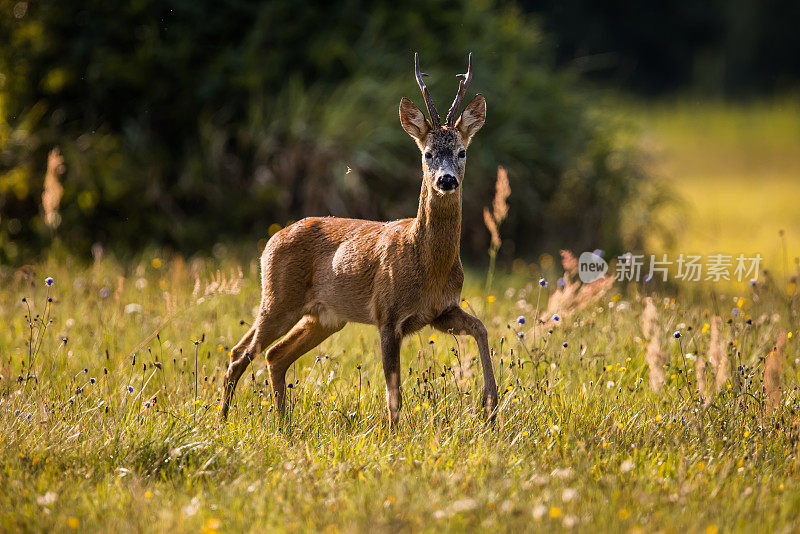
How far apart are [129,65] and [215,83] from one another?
0.84 metres

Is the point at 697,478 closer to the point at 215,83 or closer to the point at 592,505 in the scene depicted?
the point at 592,505

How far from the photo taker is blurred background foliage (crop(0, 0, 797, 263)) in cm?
954

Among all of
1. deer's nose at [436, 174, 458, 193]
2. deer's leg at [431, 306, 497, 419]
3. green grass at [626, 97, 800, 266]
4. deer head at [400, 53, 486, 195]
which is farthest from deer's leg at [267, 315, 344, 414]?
green grass at [626, 97, 800, 266]

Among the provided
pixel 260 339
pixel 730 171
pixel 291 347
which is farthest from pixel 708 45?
pixel 260 339

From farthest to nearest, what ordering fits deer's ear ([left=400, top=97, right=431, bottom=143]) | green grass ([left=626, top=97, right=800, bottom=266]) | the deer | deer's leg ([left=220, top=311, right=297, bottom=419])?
green grass ([left=626, top=97, right=800, bottom=266]) < deer's leg ([left=220, top=311, right=297, bottom=419]) < deer's ear ([left=400, top=97, right=431, bottom=143]) < the deer

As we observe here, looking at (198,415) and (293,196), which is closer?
(198,415)

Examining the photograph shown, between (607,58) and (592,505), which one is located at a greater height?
(607,58)

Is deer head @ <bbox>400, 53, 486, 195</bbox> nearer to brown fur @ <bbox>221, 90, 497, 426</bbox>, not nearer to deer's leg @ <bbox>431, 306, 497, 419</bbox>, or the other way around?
brown fur @ <bbox>221, 90, 497, 426</bbox>

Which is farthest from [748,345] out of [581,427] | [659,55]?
[659,55]

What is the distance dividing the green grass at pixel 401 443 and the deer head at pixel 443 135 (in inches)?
40.7

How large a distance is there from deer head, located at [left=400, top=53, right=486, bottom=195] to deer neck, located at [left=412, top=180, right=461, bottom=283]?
0.08m

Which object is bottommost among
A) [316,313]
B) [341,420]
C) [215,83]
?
[341,420]

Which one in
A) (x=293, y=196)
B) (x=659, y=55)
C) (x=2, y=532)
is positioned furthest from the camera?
(x=659, y=55)

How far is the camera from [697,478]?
428cm
